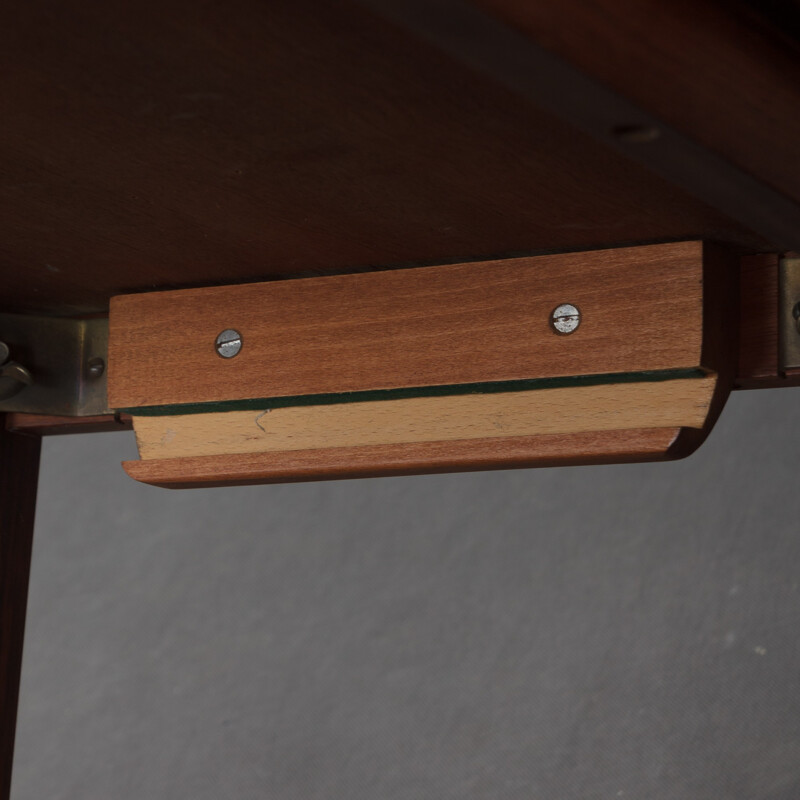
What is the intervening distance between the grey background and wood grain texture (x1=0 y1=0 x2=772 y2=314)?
3.53ft

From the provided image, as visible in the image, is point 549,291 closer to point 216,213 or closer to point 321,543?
point 216,213

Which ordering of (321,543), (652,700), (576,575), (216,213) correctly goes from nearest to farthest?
(216,213), (652,700), (576,575), (321,543)

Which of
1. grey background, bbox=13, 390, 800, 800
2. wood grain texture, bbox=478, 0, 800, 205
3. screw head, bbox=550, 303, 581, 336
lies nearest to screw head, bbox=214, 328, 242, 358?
screw head, bbox=550, 303, 581, 336

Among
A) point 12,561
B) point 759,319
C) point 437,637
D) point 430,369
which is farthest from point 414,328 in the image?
point 437,637

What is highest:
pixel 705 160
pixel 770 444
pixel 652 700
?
pixel 770 444

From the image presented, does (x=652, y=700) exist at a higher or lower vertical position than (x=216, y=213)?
lower

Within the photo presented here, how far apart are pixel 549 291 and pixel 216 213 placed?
0.11 metres

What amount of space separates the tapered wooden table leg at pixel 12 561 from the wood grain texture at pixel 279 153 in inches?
4.8

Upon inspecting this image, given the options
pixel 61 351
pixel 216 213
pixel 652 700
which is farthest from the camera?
pixel 652 700

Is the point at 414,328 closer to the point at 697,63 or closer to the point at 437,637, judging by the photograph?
the point at 697,63

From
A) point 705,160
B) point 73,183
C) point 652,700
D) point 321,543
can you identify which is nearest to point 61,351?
point 73,183

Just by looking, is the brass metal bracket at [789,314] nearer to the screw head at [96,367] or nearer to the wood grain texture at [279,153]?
the wood grain texture at [279,153]

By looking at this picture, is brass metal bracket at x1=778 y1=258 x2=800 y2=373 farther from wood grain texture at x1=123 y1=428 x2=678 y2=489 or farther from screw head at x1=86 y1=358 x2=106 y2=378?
screw head at x1=86 y1=358 x2=106 y2=378

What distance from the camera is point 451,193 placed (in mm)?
377
